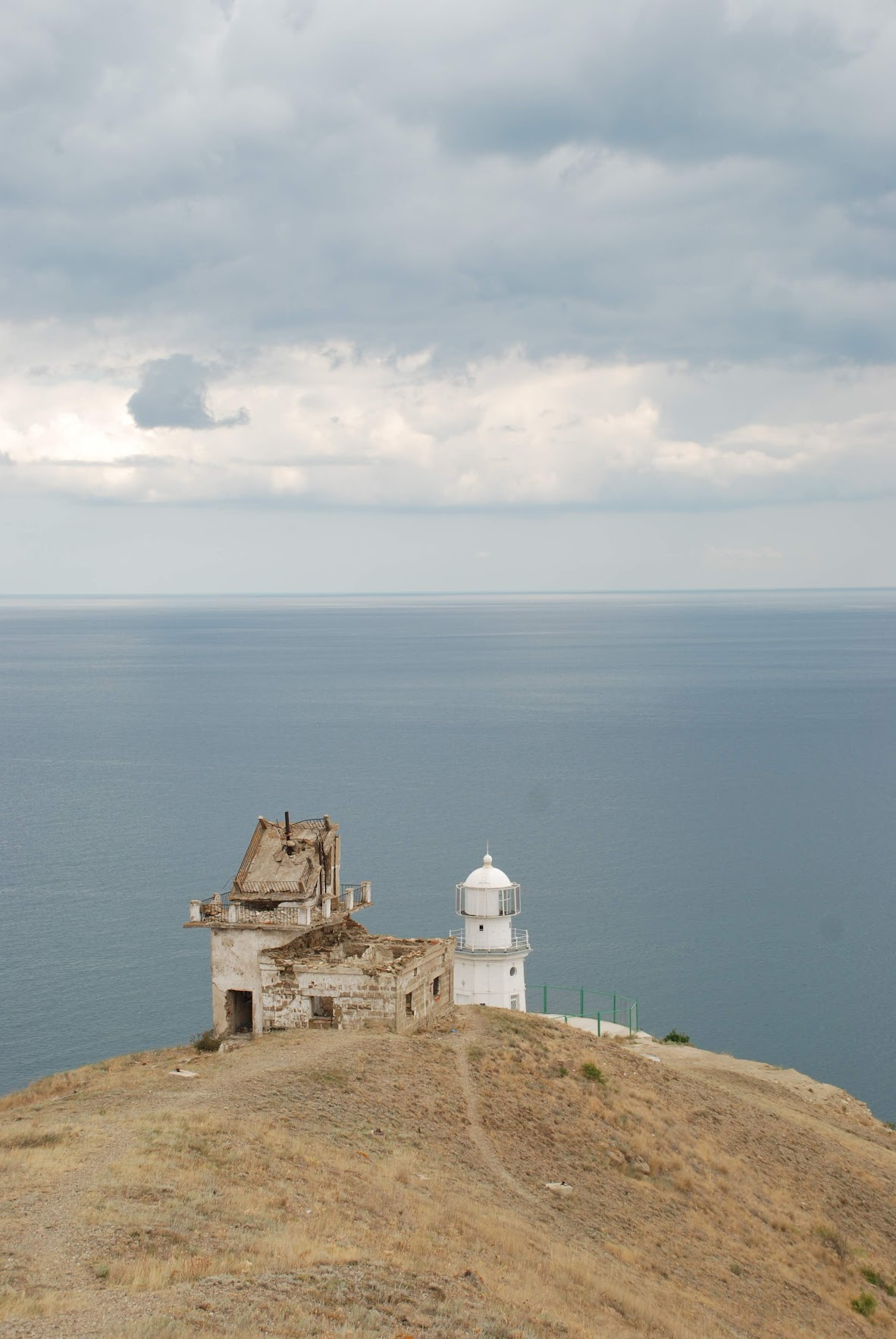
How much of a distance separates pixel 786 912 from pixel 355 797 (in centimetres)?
4808

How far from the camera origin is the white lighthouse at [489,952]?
182 ft

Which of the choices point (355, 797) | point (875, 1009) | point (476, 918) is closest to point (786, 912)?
point (875, 1009)

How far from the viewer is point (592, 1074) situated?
126 feet

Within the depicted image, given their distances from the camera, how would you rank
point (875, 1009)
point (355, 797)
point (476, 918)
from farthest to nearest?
1. point (355, 797)
2. point (875, 1009)
3. point (476, 918)

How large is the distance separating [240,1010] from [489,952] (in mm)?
18203

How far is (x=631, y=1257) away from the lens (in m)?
28.0

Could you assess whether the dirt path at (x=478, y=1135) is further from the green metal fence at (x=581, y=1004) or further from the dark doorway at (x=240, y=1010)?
the green metal fence at (x=581, y=1004)

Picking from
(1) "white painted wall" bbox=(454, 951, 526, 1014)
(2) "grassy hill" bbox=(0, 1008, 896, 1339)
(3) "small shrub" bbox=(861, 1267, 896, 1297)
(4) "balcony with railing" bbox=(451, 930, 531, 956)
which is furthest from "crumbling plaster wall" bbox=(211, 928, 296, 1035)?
(3) "small shrub" bbox=(861, 1267, 896, 1297)

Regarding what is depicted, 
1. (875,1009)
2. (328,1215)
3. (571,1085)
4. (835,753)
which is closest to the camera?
(328,1215)

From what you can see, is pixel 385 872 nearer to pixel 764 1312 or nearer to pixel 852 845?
pixel 852 845

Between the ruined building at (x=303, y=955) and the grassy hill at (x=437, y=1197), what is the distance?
1161 millimetres

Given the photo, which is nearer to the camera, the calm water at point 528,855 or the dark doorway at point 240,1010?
the dark doorway at point 240,1010

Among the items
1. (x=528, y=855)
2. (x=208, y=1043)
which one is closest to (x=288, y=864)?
(x=208, y=1043)

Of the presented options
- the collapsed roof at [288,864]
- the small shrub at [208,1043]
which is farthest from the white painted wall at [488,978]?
the small shrub at [208,1043]
